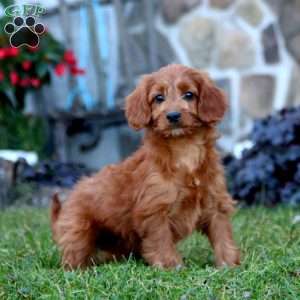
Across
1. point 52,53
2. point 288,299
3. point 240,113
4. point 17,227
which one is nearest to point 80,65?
point 52,53

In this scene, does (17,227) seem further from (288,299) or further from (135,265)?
(288,299)

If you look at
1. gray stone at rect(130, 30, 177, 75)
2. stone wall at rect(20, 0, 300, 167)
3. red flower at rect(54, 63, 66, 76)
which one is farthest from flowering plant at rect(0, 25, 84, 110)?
gray stone at rect(130, 30, 177, 75)

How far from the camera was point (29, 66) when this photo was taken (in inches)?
381

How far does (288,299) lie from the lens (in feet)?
13.4

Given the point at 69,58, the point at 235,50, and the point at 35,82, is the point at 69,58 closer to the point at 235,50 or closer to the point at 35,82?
the point at 35,82

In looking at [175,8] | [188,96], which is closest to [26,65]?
[175,8]

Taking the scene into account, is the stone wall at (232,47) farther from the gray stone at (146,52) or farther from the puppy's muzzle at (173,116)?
the puppy's muzzle at (173,116)

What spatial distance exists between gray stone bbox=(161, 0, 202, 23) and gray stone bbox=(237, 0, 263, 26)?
0.53 metres

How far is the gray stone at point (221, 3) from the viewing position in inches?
386

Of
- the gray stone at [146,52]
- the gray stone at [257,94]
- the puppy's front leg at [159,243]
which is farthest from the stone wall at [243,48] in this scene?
the puppy's front leg at [159,243]

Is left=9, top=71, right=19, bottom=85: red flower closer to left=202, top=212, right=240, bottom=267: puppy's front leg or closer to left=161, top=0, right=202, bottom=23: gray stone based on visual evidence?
left=161, top=0, right=202, bottom=23: gray stone

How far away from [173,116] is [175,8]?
5534mm

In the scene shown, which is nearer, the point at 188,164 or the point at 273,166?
the point at 188,164

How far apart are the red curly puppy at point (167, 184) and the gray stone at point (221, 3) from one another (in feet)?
16.1
